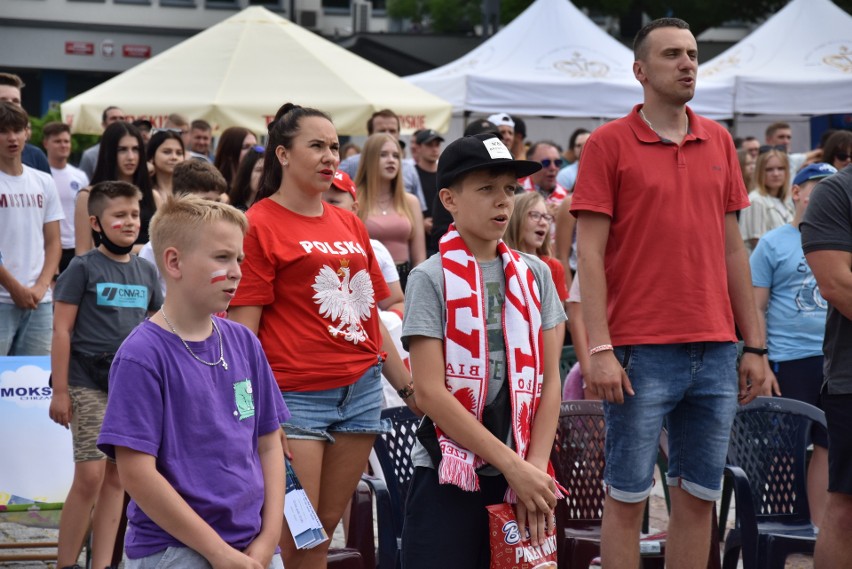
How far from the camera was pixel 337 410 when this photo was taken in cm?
436

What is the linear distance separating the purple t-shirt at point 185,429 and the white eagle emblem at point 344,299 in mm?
1047

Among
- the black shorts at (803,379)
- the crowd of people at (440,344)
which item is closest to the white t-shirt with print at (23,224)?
the crowd of people at (440,344)

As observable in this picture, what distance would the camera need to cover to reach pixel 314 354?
14.1ft

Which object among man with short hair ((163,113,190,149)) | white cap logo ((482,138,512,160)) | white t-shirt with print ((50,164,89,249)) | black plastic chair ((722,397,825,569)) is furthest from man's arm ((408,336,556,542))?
man with short hair ((163,113,190,149))

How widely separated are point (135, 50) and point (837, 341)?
3609cm

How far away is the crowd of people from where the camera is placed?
10.6 ft

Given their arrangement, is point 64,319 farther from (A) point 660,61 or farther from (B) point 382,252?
(A) point 660,61

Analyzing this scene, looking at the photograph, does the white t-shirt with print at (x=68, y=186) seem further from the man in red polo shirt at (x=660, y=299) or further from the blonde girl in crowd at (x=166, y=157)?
the man in red polo shirt at (x=660, y=299)

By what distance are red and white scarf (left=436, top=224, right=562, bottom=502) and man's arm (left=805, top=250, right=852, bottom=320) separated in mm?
1377

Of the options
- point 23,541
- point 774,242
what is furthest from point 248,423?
point 774,242

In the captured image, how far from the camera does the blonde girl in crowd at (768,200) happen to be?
384 inches

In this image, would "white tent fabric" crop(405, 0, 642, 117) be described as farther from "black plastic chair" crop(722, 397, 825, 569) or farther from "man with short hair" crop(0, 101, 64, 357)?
"black plastic chair" crop(722, 397, 825, 569)

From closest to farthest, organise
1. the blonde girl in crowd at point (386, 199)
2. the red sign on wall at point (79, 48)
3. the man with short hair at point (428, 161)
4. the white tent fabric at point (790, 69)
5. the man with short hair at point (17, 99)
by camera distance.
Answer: the man with short hair at point (17, 99) < the blonde girl in crowd at point (386, 199) < the man with short hair at point (428, 161) < the white tent fabric at point (790, 69) < the red sign on wall at point (79, 48)

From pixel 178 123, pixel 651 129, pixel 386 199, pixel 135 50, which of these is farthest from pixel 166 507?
pixel 135 50
